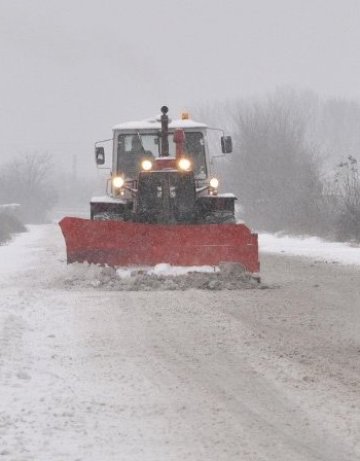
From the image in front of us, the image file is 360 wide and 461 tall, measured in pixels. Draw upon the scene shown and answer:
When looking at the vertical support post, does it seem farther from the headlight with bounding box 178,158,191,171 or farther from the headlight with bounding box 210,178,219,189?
the headlight with bounding box 210,178,219,189

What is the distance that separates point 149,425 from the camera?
3.81 m

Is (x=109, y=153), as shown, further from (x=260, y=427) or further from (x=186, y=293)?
(x=260, y=427)

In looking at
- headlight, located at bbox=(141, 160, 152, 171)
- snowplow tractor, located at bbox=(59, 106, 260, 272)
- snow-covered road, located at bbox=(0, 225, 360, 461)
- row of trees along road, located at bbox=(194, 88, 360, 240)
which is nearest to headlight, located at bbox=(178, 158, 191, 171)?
snowplow tractor, located at bbox=(59, 106, 260, 272)

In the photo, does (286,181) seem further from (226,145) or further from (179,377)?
(179,377)

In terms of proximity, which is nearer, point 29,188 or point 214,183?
point 214,183

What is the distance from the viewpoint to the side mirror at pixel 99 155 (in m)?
11.9

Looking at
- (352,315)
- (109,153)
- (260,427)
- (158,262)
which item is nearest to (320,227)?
(109,153)

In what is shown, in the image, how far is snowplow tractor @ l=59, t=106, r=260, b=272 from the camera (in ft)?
33.7

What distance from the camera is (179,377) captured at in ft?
15.8

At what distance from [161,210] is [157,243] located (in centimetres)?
110

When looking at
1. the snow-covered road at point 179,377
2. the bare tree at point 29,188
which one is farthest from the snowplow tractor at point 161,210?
the bare tree at point 29,188

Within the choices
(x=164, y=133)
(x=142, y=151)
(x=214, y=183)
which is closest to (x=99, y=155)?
(x=142, y=151)

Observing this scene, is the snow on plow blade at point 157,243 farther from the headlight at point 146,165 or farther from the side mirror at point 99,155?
the side mirror at point 99,155

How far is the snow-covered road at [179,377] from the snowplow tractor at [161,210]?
156 cm
